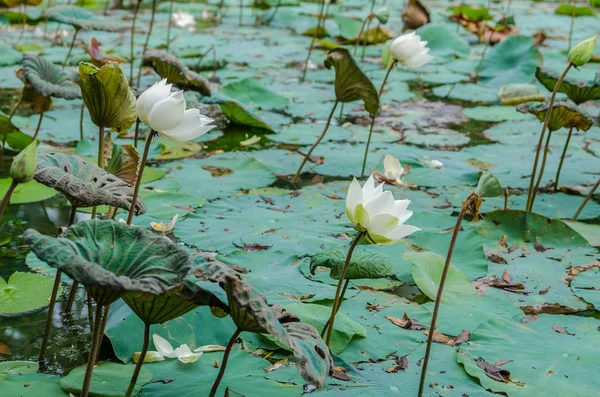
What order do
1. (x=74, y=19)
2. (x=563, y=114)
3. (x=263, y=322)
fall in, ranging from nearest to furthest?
(x=263, y=322) → (x=563, y=114) → (x=74, y=19)

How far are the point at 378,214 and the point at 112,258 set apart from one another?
0.54 meters

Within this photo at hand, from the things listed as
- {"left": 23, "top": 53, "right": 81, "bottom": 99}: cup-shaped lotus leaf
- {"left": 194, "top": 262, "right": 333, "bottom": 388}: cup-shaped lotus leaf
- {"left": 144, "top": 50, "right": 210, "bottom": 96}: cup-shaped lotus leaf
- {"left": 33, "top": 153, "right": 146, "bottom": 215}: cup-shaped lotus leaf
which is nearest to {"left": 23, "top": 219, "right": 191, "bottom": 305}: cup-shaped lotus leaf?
{"left": 194, "top": 262, "right": 333, "bottom": 388}: cup-shaped lotus leaf

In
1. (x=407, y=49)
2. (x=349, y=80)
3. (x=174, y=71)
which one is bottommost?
(x=174, y=71)

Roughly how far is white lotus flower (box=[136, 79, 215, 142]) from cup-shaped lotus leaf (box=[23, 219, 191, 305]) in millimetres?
242

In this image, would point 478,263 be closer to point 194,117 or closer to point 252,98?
point 194,117

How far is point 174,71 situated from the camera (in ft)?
9.30

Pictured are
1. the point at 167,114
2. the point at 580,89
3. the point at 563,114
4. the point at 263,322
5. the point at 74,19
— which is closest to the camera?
the point at 263,322

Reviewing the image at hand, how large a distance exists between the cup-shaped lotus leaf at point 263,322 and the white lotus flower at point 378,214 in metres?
0.29

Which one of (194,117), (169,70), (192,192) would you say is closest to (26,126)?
(169,70)

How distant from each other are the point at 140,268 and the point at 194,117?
0.38 m

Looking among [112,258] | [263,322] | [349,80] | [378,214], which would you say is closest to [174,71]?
[349,80]

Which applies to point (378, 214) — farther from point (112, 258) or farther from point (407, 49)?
point (407, 49)

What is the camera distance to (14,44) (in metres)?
5.46

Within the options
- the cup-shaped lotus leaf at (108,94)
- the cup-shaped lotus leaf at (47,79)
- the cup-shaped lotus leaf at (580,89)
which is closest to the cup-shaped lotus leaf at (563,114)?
the cup-shaped lotus leaf at (580,89)
